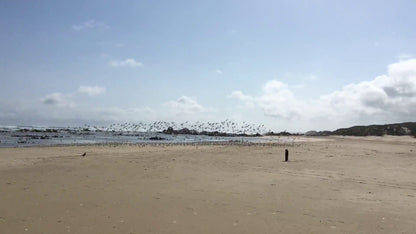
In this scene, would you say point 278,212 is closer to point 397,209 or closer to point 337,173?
point 397,209

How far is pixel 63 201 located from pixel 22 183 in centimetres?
421

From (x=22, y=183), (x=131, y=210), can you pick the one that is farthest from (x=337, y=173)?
(x=22, y=183)

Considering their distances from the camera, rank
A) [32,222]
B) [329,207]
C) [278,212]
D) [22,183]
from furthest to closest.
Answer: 1. [22,183]
2. [329,207]
3. [278,212]
4. [32,222]

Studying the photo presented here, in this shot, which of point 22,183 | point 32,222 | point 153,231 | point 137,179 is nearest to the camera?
point 153,231

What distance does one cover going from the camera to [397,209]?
34.8 ft

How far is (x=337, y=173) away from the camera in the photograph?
59.9ft

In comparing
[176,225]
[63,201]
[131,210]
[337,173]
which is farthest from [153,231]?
[337,173]

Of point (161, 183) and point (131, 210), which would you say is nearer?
point (131, 210)

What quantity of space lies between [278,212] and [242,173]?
8.09m

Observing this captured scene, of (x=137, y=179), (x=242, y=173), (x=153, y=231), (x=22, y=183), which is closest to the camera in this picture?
(x=153, y=231)

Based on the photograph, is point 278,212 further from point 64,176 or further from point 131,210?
point 64,176

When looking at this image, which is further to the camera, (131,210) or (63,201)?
(63,201)

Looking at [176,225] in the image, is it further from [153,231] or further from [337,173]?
[337,173]

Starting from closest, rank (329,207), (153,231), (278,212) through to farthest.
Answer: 1. (153,231)
2. (278,212)
3. (329,207)
